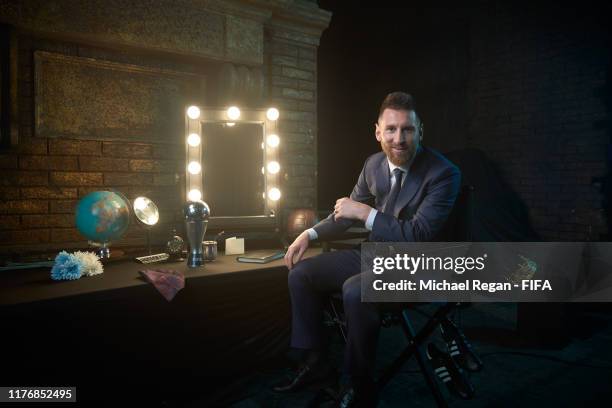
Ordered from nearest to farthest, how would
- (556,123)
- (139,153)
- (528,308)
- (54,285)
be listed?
(54,285) < (139,153) < (528,308) < (556,123)

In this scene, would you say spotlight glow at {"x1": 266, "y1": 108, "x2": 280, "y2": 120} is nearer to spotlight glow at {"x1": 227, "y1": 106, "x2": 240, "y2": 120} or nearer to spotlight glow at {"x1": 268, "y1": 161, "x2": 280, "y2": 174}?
spotlight glow at {"x1": 227, "y1": 106, "x2": 240, "y2": 120}

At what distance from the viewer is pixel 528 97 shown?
16.2 feet

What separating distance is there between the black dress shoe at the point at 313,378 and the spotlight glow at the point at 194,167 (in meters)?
1.59

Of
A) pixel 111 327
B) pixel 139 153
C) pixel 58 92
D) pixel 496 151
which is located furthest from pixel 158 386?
pixel 496 151

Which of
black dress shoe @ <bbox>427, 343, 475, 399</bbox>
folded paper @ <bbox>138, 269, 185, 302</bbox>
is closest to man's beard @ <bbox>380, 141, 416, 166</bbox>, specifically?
black dress shoe @ <bbox>427, 343, 475, 399</bbox>

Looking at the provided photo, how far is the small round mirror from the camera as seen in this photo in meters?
2.46

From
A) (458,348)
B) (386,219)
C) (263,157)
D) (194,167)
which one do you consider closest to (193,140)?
(194,167)

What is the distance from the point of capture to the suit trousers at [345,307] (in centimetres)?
175

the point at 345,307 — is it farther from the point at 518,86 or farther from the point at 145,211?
the point at 518,86

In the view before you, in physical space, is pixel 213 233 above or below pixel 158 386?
above

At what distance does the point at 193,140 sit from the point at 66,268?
1322mm

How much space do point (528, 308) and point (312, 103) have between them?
2.49 m

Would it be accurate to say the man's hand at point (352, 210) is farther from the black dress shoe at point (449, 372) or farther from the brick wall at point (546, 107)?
the brick wall at point (546, 107)

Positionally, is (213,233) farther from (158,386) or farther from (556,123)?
(556,123)
